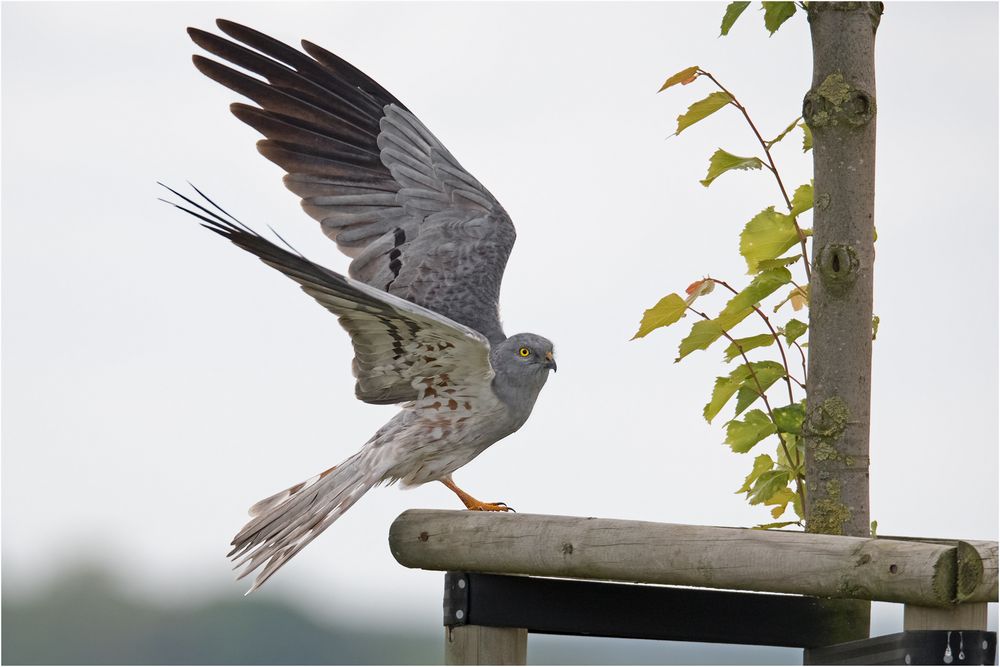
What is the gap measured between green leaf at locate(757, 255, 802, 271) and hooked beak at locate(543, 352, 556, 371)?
2.83 ft

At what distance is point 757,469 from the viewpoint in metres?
3.54

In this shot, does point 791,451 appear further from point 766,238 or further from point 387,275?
point 387,275

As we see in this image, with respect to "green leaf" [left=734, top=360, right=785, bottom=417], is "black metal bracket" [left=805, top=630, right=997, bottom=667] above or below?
below

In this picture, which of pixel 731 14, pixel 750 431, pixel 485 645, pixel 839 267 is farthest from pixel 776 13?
pixel 485 645

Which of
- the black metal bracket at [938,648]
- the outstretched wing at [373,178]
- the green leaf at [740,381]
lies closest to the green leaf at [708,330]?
the green leaf at [740,381]

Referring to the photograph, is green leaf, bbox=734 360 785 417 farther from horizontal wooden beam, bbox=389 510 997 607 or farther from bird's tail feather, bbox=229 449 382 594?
bird's tail feather, bbox=229 449 382 594

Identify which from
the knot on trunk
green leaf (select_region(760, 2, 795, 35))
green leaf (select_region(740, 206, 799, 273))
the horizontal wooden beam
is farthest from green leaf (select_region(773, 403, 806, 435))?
green leaf (select_region(760, 2, 795, 35))

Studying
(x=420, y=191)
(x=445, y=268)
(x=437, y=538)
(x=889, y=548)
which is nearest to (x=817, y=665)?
(x=889, y=548)

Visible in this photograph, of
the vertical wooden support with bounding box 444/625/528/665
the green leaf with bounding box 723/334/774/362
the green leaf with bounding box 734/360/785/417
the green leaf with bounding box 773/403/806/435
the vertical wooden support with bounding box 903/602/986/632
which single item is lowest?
the vertical wooden support with bounding box 444/625/528/665

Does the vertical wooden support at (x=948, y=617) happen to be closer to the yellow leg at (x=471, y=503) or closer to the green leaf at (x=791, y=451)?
the green leaf at (x=791, y=451)

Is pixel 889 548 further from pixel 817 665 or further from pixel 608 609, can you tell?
pixel 608 609

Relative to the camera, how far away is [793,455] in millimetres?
3510

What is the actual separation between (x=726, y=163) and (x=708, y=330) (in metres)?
0.43

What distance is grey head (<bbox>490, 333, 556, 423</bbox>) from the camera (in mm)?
3926
